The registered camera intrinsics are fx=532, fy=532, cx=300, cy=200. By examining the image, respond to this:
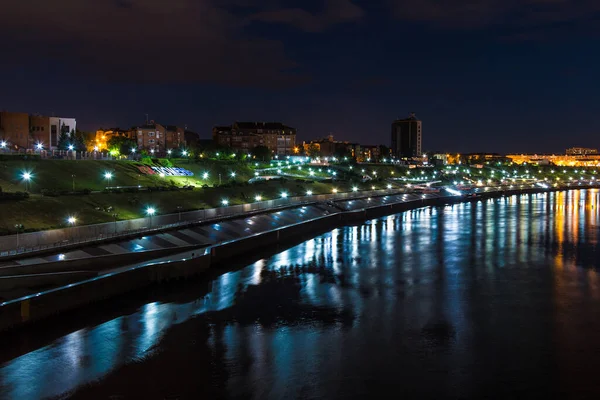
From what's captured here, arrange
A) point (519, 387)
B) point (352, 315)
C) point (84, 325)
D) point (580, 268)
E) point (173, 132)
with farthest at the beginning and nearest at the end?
point (173, 132) → point (580, 268) → point (352, 315) → point (84, 325) → point (519, 387)

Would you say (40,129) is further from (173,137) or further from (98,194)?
(173,137)

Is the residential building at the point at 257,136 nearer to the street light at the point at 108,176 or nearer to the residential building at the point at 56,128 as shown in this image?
the residential building at the point at 56,128

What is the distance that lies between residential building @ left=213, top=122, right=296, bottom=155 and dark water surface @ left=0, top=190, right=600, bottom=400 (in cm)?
10207

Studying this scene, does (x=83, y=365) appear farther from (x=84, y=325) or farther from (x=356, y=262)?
(x=356, y=262)

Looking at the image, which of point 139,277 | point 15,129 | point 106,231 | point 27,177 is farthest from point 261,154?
point 139,277

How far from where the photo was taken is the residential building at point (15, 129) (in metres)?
69.3

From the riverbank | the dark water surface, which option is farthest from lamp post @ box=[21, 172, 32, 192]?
the dark water surface

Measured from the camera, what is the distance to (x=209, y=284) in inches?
949

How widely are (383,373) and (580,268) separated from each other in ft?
64.5

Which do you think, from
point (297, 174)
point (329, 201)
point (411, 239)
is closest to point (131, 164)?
point (329, 201)

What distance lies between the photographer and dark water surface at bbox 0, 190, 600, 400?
1334 centimetres

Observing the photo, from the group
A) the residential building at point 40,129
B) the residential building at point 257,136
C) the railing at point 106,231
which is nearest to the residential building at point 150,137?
the residential building at point 257,136

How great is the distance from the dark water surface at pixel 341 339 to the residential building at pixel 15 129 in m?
54.9

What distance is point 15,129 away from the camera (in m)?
70.4
